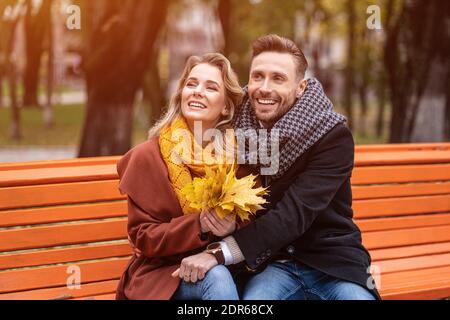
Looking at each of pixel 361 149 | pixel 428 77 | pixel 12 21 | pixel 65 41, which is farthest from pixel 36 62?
pixel 361 149

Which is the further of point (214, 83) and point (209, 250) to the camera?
point (214, 83)

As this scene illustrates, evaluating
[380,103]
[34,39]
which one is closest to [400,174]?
[380,103]

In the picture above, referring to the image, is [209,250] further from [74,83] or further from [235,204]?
[74,83]

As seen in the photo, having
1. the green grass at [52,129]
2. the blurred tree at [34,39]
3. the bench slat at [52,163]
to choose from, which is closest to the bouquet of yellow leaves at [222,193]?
the bench slat at [52,163]

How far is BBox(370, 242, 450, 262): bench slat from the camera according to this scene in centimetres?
451

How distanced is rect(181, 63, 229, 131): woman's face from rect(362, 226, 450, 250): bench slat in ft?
5.23

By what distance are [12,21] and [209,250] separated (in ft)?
50.7

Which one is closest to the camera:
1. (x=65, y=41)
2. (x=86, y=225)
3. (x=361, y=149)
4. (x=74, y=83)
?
(x=86, y=225)

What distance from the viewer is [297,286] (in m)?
3.46

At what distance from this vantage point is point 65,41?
4409 cm

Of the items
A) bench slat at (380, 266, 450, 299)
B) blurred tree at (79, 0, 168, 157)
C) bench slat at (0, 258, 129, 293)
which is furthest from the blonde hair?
blurred tree at (79, 0, 168, 157)

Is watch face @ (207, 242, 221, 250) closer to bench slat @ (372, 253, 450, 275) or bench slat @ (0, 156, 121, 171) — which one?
bench slat @ (0, 156, 121, 171)

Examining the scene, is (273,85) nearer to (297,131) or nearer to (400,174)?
(297,131)

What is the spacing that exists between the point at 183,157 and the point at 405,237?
2009 mm
